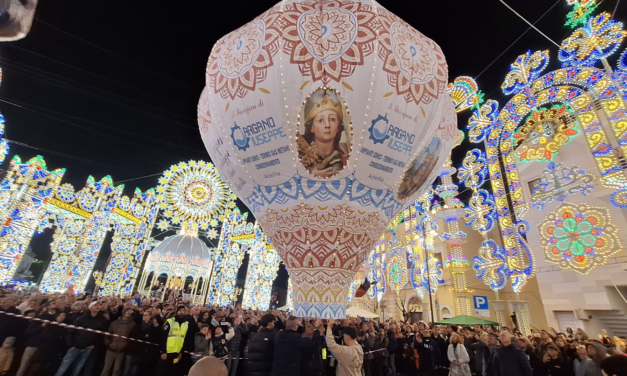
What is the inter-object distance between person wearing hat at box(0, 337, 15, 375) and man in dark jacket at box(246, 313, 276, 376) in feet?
12.9

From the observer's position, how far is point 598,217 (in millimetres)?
7605

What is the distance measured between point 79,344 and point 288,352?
3.81 m

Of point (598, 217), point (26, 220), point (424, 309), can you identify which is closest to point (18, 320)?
Answer: point (26, 220)

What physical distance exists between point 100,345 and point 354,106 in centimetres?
627

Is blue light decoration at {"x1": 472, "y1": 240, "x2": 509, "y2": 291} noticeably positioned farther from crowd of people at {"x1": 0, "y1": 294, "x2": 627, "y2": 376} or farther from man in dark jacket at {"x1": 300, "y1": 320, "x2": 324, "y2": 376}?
man in dark jacket at {"x1": 300, "y1": 320, "x2": 324, "y2": 376}

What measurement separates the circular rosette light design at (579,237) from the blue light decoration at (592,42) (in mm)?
4077

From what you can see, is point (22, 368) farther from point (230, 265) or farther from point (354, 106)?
point (230, 265)

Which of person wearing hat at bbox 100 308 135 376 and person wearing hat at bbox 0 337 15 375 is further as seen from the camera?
person wearing hat at bbox 100 308 135 376

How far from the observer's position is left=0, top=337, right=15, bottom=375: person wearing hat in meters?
4.81

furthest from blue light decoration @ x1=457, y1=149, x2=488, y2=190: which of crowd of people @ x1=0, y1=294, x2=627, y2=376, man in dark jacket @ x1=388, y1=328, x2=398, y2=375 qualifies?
man in dark jacket @ x1=388, y1=328, x2=398, y2=375

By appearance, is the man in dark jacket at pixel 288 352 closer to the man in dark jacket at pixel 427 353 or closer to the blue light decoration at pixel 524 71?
the man in dark jacket at pixel 427 353

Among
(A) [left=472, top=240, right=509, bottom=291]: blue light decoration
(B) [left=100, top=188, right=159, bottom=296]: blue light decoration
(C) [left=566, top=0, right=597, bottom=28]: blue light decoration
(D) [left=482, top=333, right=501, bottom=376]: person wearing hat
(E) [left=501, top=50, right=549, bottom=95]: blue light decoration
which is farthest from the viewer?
(B) [left=100, top=188, right=159, bottom=296]: blue light decoration

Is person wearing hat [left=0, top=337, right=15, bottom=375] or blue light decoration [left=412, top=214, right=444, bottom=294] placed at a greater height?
blue light decoration [left=412, top=214, right=444, bottom=294]

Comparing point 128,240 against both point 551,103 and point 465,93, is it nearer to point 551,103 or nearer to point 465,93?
point 465,93
